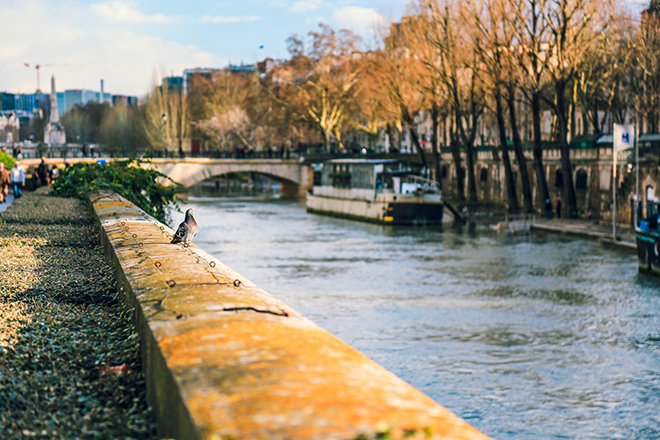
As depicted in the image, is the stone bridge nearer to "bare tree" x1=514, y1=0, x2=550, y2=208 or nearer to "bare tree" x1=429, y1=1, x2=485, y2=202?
"bare tree" x1=429, y1=1, x2=485, y2=202

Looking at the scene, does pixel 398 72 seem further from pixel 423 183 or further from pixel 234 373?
pixel 234 373

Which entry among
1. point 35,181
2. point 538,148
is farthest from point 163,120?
point 538,148

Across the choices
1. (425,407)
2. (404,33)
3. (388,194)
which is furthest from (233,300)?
(404,33)

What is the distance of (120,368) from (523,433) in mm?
10698

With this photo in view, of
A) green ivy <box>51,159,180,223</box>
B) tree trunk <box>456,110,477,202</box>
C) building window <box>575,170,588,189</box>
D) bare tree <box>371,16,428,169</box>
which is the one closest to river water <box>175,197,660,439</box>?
green ivy <box>51,159,180,223</box>

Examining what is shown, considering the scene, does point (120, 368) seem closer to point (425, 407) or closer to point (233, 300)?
point (233, 300)

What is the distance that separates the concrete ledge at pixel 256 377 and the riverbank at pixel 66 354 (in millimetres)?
160

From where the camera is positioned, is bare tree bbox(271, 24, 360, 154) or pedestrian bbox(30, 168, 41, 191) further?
bare tree bbox(271, 24, 360, 154)

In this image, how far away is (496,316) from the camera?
22453 mm

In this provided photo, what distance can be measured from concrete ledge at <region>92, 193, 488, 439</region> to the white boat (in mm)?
43624

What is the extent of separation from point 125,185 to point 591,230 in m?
25.8

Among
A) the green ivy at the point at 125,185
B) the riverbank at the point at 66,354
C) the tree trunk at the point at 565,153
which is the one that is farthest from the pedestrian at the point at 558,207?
the riverbank at the point at 66,354

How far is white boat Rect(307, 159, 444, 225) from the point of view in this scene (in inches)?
1914

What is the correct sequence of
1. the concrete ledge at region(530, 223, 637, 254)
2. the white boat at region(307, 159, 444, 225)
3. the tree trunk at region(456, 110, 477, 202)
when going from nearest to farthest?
the concrete ledge at region(530, 223, 637, 254) → the white boat at region(307, 159, 444, 225) → the tree trunk at region(456, 110, 477, 202)
